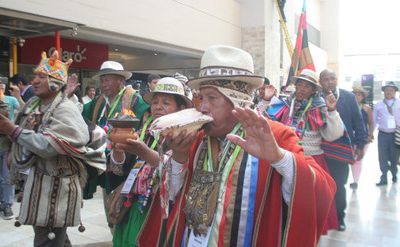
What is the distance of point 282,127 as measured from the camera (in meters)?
1.86

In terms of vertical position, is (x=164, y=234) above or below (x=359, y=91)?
below

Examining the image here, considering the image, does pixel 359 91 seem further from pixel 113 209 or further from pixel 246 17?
pixel 246 17

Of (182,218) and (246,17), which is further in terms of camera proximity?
(246,17)

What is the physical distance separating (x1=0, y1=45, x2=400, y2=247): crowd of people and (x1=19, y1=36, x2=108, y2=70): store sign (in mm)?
5071

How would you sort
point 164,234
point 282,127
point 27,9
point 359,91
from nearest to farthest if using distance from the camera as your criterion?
point 282,127, point 164,234, point 27,9, point 359,91

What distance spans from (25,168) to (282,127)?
6.74ft

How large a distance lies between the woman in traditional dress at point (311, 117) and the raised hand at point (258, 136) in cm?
272

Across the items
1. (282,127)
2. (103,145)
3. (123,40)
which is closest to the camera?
(282,127)

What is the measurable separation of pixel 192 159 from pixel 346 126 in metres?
3.62

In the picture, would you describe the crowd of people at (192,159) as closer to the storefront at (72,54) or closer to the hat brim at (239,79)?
the hat brim at (239,79)

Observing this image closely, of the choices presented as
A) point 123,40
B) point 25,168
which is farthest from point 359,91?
point 25,168

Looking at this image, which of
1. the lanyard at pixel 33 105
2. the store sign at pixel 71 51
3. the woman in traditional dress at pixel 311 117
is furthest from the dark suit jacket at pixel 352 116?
the store sign at pixel 71 51

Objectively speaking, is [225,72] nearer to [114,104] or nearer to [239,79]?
[239,79]

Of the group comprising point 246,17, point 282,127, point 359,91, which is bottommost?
point 282,127
